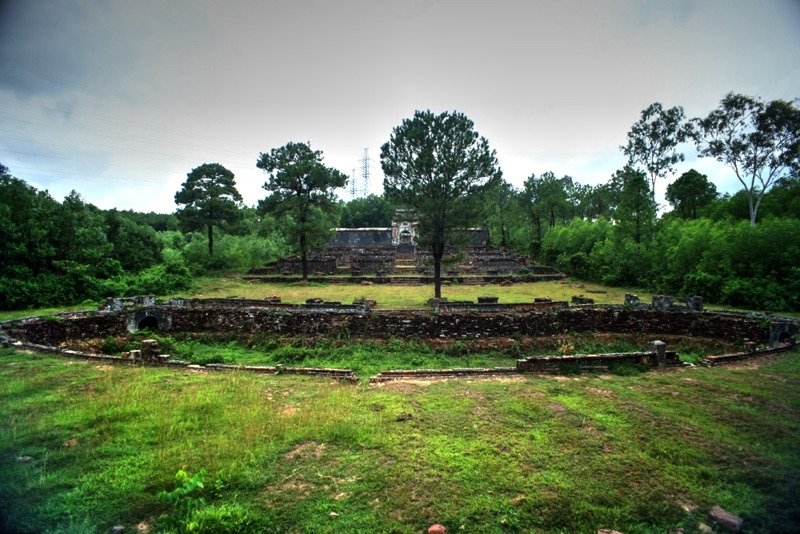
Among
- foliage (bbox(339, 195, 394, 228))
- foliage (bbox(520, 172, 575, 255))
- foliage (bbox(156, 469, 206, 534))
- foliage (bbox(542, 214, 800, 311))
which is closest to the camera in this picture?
foliage (bbox(156, 469, 206, 534))

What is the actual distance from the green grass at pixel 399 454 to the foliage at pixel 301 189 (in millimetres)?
20102

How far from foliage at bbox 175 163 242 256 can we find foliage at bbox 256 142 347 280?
556 centimetres

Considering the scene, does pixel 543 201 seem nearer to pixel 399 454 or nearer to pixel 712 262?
pixel 712 262

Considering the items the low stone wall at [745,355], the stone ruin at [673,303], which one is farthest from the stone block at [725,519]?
the stone ruin at [673,303]

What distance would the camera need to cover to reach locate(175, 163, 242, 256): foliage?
98.5 ft

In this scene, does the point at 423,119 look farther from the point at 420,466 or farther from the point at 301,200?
the point at 420,466

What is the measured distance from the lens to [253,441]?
17.4 ft

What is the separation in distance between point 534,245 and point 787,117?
25351mm

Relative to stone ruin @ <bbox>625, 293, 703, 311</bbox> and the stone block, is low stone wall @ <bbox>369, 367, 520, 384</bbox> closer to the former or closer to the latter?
the stone block

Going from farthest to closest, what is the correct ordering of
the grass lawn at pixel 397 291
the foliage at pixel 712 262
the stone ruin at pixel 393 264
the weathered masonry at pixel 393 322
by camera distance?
the stone ruin at pixel 393 264
the grass lawn at pixel 397 291
the foliage at pixel 712 262
the weathered masonry at pixel 393 322

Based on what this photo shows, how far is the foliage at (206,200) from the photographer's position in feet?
98.5

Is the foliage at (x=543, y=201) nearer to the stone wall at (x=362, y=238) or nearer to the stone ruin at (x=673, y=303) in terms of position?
the stone wall at (x=362, y=238)

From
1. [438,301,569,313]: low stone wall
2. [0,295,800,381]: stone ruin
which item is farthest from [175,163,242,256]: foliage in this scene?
[438,301,569,313]: low stone wall

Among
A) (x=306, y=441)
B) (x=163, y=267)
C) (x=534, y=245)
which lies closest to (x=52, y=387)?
(x=306, y=441)
